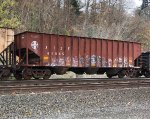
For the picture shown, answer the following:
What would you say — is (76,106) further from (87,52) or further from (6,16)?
(6,16)

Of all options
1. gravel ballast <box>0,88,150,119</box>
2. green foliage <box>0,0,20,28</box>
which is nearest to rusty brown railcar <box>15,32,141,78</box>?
gravel ballast <box>0,88,150,119</box>

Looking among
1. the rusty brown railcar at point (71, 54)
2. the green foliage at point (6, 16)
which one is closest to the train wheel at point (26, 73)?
the rusty brown railcar at point (71, 54)

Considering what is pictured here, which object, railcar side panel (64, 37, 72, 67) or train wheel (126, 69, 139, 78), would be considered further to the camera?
train wheel (126, 69, 139, 78)

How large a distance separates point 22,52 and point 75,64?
3.72m

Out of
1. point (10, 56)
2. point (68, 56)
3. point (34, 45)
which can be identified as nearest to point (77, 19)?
point (68, 56)

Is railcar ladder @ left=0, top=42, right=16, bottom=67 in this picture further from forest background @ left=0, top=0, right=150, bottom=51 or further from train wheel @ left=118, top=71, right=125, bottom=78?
forest background @ left=0, top=0, right=150, bottom=51

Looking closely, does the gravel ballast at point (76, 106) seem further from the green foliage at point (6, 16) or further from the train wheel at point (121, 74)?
the green foliage at point (6, 16)

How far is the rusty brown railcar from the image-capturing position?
22.3m

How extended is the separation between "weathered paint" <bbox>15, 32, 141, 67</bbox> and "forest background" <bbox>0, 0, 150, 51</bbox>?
10.7 metres

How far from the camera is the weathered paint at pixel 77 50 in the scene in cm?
2248

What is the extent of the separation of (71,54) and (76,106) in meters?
13.1

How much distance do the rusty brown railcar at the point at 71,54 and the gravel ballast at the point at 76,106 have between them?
8.75 meters

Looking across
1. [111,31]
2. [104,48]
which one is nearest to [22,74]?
[104,48]

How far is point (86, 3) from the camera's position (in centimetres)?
5962
